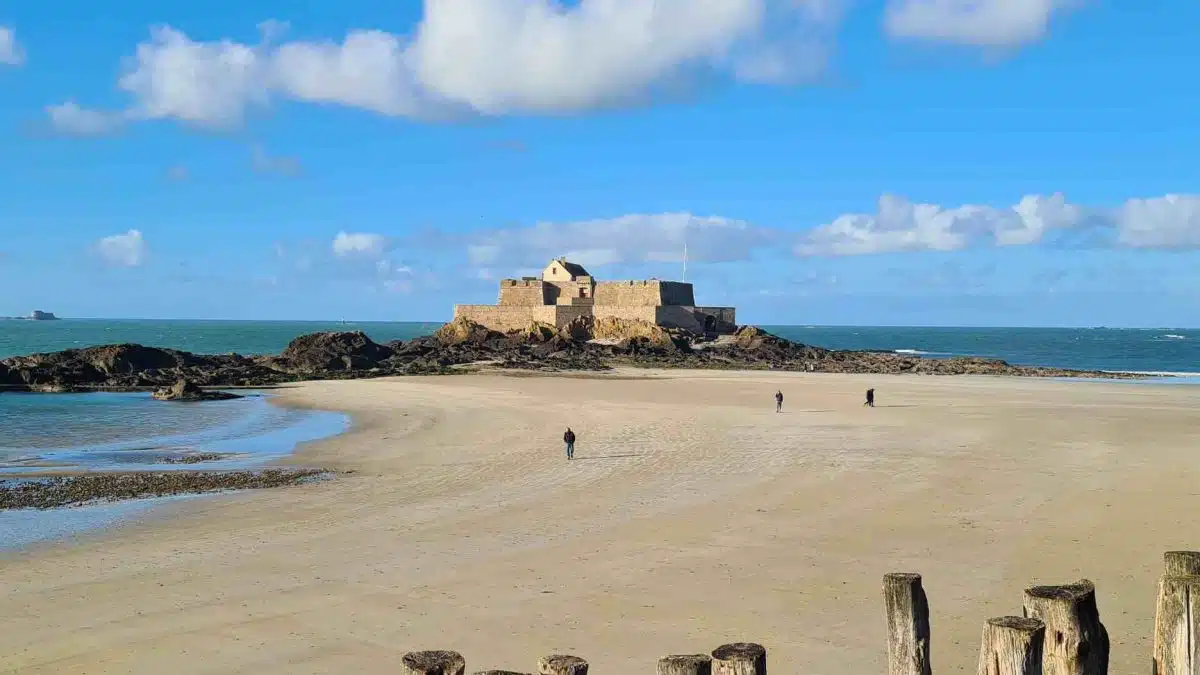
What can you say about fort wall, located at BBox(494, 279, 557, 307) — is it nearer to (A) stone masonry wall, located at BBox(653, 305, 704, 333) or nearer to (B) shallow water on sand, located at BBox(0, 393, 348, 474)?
(A) stone masonry wall, located at BBox(653, 305, 704, 333)

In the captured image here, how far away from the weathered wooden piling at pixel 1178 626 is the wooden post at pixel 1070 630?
0.98 feet

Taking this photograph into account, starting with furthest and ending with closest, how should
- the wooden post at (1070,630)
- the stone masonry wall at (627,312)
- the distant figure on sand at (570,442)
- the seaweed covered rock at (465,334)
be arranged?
the seaweed covered rock at (465,334), the stone masonry wall at (627,312), the distant figure on sand at (570,442), the wooden post at (1070,630)

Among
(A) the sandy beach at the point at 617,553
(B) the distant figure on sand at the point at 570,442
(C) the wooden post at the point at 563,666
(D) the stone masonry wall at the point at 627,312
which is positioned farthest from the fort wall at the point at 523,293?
(C) the wooden post at the point at 563,666

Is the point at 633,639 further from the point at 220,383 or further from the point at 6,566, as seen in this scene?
the point at 220,383

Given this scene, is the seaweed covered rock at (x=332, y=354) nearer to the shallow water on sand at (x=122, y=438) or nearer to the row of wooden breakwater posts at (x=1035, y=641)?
the shallow water on sand at (x=122, y=438)

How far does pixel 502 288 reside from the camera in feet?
210

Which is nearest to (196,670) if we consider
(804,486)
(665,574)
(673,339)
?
(665,574)

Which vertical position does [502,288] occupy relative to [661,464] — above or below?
above

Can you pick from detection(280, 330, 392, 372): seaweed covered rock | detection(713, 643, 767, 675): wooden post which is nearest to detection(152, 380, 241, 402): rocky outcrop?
detection(280, 330, 392, 372): seaweed covered rock

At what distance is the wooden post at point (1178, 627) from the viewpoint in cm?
475

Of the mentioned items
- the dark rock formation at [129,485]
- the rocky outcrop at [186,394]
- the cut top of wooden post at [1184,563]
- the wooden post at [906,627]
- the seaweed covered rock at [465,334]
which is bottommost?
the dark rock formation at [129,485]

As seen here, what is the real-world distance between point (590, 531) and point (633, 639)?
429 centimetres

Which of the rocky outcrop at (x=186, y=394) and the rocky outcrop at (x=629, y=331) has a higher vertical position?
the rocky outcrop at (x=629, y=331)

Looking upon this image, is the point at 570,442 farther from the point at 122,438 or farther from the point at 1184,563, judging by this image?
the point at 1184,563
